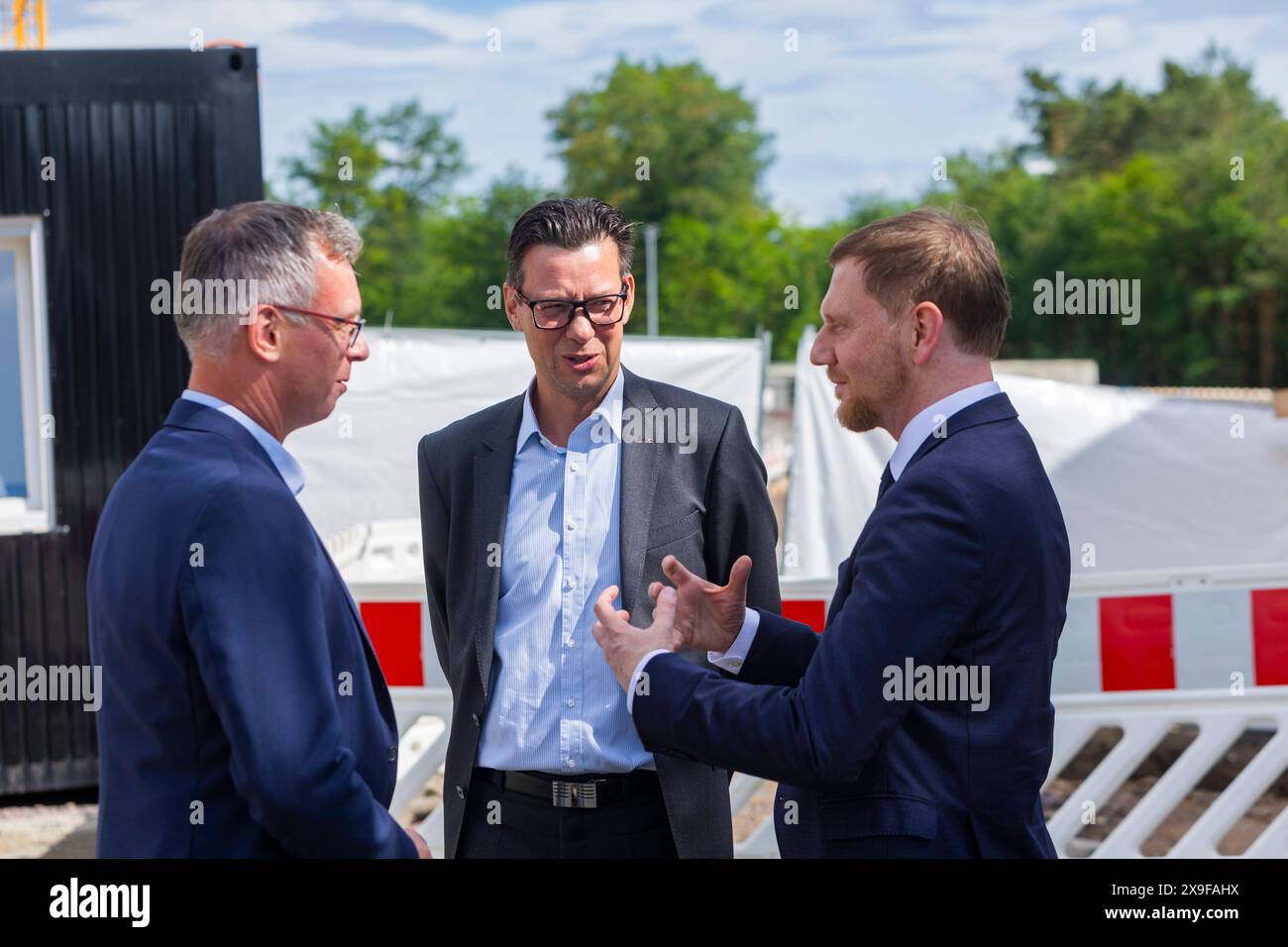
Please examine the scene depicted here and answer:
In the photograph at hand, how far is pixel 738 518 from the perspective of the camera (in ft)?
9.98

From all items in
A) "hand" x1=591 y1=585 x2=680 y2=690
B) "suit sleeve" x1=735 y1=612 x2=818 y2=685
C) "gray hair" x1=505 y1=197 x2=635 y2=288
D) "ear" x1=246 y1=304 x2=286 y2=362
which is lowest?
"suit sleeve" x1=735 y1=612 x2=818 y2=685

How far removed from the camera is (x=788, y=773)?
2.19 meters

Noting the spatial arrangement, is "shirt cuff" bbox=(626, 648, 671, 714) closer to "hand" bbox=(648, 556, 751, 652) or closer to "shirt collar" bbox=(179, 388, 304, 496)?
"hand" bbox=(648, 556, 751, 652)

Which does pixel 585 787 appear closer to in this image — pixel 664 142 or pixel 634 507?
pixel 634 507

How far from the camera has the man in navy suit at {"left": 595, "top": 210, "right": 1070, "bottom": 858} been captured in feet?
6.90

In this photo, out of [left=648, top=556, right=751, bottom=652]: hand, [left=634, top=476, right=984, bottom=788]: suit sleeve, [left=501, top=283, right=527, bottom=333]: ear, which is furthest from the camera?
[left=501, top=283, right=527, bottom=333]: ear

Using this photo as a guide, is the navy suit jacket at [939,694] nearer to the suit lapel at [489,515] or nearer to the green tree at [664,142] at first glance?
the suit lapel at [489,515]

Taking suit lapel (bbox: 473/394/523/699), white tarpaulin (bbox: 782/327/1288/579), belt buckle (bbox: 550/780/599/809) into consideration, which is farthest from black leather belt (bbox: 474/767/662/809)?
white tarpaulin (bbox: 782/327/1288/579)

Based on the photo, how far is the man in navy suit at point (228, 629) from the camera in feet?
6.34

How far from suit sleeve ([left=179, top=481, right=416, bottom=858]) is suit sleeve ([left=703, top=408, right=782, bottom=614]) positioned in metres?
1.20

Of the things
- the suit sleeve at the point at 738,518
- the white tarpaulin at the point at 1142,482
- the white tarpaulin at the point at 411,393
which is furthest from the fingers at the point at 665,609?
the white tarpaulin at the point at 411,393

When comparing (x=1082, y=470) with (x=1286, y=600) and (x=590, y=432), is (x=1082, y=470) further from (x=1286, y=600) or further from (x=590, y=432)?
(x=590, y=432)

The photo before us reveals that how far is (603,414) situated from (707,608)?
0.66m
